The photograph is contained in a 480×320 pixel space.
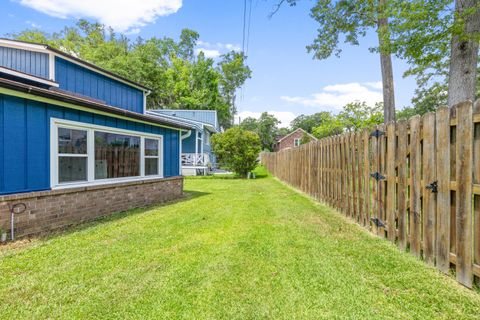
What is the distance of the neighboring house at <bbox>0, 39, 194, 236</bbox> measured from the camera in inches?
176

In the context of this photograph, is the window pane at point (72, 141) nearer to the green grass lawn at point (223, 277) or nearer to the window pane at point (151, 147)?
the green grass lawn at point (223, 277)

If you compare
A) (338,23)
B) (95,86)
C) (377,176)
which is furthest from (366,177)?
(95,86)

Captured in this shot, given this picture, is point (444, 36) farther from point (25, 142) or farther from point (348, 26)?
point (25, 142)

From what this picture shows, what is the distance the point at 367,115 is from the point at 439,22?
17.0 metres

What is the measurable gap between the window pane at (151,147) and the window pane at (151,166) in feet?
0.63

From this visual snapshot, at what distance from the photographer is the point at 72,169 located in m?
5.61

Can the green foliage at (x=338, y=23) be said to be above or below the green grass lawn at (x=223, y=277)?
above

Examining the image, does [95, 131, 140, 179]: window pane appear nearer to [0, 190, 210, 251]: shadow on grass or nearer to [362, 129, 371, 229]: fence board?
[0, 190, 210, 251]: shadow on grass

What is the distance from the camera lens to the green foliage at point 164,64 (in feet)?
99.2

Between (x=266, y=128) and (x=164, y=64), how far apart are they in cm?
2481

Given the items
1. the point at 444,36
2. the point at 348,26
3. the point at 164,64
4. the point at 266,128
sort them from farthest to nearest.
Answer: the point at 266,128
the point at 164,64
the point at 348,26
the point at 444,36

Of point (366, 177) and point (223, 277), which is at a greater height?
point (366, 177)

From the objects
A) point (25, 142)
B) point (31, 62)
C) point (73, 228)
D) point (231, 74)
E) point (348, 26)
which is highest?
point (231, 74)

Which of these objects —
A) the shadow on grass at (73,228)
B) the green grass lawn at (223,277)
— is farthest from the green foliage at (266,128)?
the green grass lawn at (223,277)
